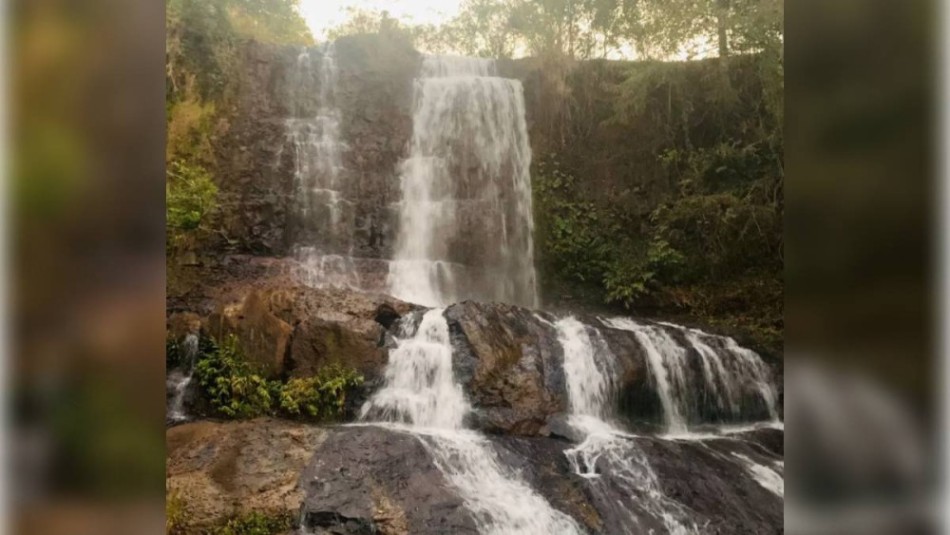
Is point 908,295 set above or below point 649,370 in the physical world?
above

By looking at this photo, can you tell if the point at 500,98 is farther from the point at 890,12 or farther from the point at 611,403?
the point at 890,12

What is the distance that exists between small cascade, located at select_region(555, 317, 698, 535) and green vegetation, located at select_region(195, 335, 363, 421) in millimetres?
1322

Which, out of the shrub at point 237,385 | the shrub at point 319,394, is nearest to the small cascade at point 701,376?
the shrub at point 319,394

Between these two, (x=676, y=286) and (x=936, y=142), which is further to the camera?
(x=676, y=286)

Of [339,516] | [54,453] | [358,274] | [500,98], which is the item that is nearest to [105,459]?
[54,453]

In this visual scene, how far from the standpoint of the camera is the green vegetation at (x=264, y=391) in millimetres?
3145

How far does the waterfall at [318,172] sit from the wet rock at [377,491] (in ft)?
3.07

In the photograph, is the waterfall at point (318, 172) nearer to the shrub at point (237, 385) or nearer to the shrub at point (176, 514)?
the shrub at point (237, 385)

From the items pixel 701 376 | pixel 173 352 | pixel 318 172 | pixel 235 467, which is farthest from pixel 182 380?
pixel 701 376

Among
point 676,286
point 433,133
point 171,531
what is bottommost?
point 171,531

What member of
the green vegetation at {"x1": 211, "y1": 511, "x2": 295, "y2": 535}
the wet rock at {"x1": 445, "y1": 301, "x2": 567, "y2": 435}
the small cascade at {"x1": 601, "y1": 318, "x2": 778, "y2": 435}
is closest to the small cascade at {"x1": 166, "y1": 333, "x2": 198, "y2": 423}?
the green vegetation at {"x1": 211, "y1": 511, "x2": 295, "y2": 535}

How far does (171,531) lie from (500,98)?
299cm

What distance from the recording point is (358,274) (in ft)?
11.3

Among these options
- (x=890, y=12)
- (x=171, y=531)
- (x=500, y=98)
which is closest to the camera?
(x=890, y=12)
